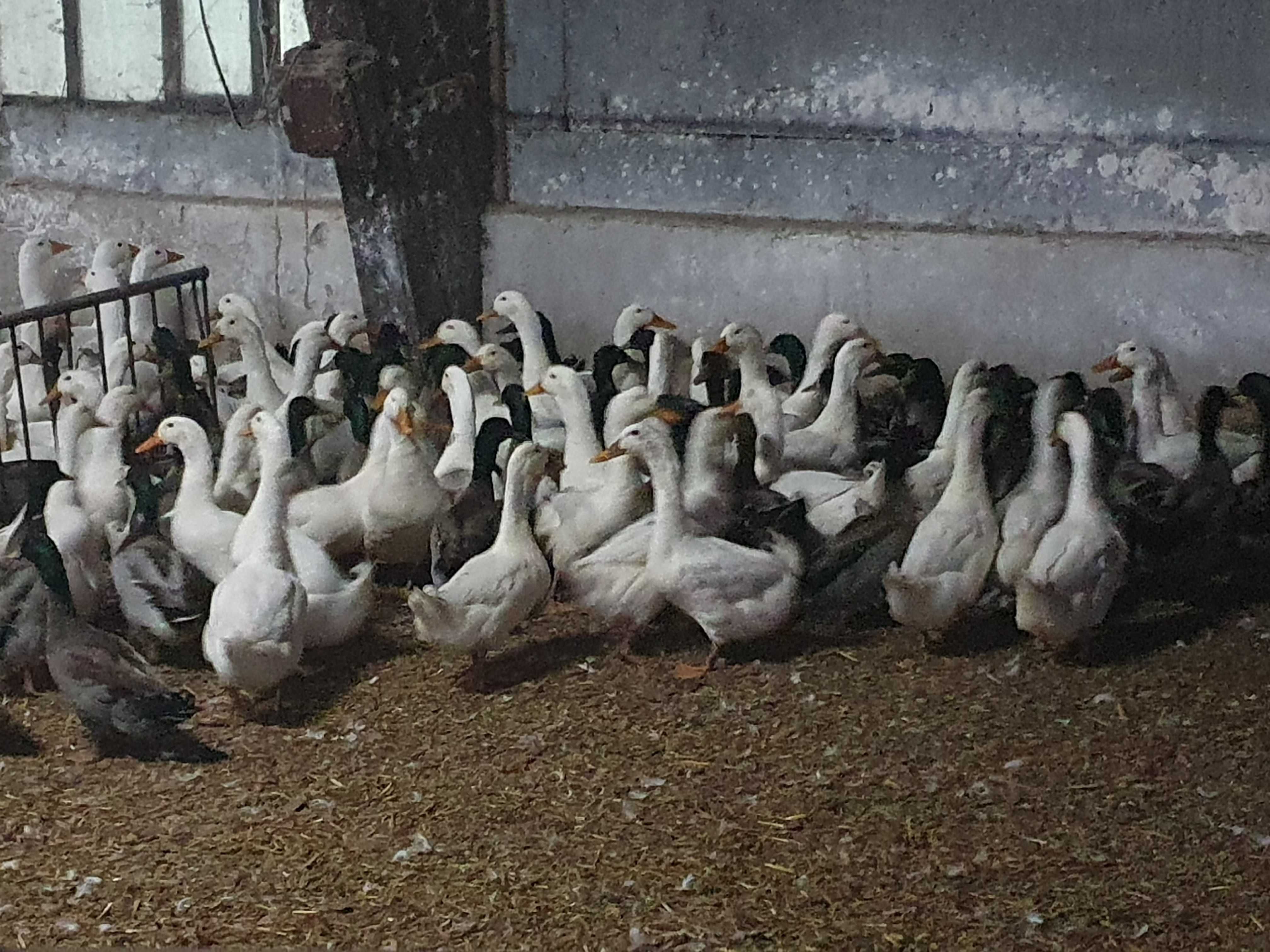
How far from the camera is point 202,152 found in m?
8.13

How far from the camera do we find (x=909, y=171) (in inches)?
275

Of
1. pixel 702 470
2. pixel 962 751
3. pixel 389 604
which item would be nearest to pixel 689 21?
pixel 702 470

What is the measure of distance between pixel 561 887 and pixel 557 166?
4515mm

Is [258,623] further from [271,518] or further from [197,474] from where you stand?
[197,474]

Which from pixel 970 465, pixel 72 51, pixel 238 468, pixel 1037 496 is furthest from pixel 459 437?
pixel 72 51

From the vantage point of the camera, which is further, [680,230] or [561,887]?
[680,230]

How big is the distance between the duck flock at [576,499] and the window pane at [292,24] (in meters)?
1.76

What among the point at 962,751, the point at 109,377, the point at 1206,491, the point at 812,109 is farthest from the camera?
the point at 812,109

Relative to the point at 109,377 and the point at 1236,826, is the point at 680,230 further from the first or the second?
the point at 1236,826

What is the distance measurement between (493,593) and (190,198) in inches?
171

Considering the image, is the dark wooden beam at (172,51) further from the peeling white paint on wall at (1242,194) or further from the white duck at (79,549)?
the peeling white paint on wall at (1242,194)

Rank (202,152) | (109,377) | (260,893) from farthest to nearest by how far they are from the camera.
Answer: (202,152) < (109,377) < (260,893)

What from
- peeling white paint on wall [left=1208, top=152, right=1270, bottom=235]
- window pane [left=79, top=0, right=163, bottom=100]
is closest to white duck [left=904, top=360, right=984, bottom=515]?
peeling white paint on wall [left=1208, top=152, right=1270, bottom=235]

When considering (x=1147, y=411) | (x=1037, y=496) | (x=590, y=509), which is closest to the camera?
(x=1037, y=496)
